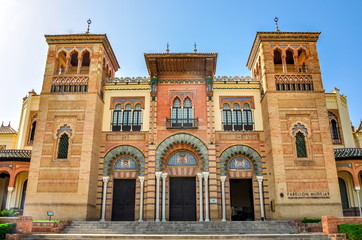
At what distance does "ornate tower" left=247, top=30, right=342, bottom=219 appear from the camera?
50.4 ft

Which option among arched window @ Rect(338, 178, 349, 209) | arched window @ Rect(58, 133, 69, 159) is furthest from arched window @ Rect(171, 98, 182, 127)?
arched window @ Rect(338, 178, 349, 209)

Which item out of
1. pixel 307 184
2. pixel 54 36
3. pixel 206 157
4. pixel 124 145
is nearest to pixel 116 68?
pixel 54 36

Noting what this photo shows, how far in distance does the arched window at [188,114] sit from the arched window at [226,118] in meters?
1.86

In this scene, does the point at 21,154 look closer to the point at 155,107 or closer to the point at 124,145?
the point at 124,145

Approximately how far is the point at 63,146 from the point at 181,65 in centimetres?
796

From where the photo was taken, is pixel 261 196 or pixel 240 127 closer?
pixel 261 196

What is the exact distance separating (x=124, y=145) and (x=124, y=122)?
55.8 inches

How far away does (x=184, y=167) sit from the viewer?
17672 millimetres

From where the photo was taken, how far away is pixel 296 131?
16.6 metres

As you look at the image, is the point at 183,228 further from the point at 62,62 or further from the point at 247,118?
the point at 62,62

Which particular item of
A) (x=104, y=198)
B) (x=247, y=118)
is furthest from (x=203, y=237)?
(x=247, y=118)

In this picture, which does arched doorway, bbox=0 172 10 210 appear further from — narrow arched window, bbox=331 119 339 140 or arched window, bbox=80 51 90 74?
narrow arched window, bbox=331 119 339 140

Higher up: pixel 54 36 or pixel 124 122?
pixel 54 36

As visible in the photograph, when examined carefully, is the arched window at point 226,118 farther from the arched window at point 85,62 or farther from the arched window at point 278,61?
the arched window at point 85,62
